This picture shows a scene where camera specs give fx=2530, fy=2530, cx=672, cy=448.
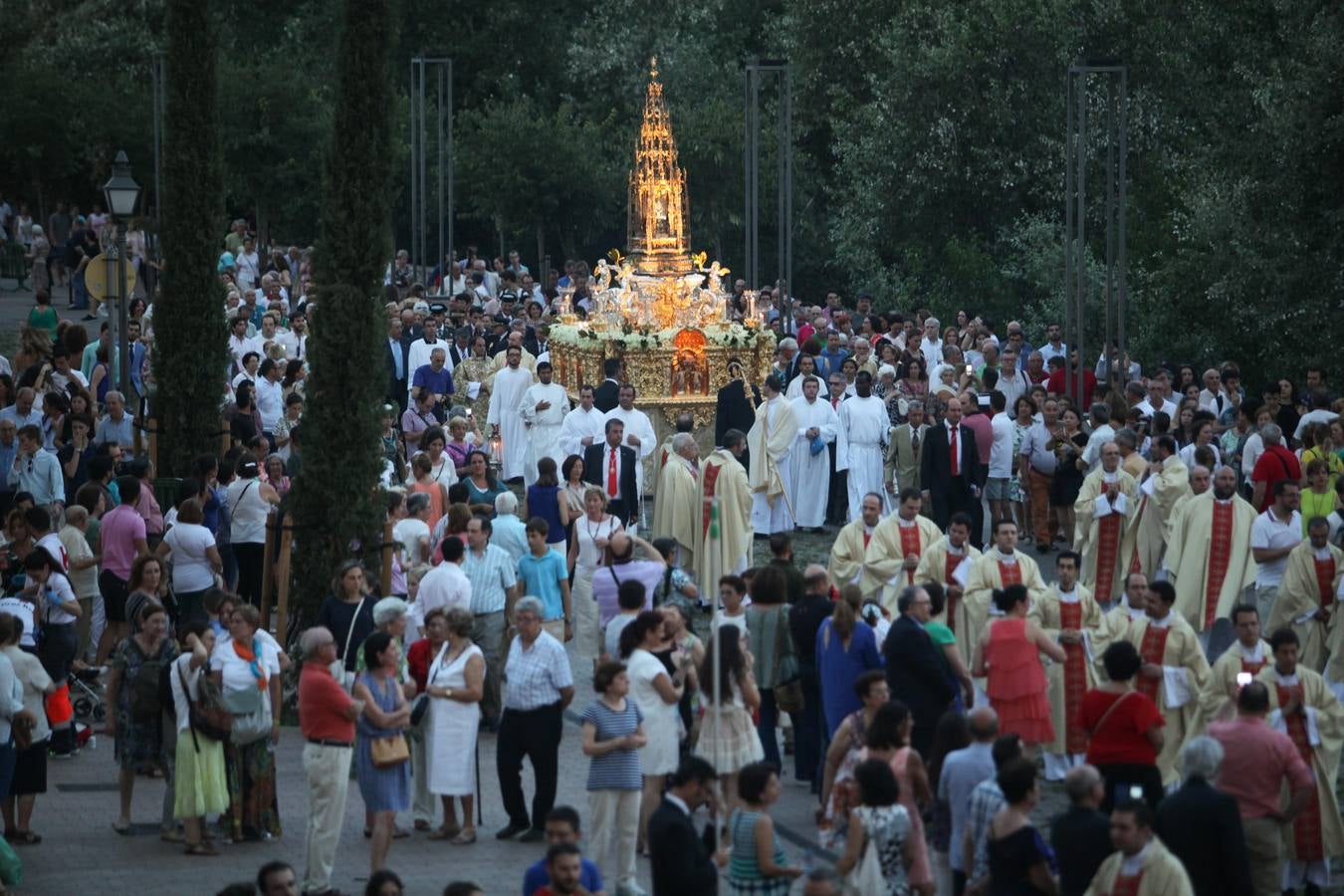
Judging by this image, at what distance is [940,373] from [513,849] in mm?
12436

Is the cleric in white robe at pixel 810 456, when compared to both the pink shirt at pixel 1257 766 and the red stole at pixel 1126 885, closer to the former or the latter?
the pink shirt at pixel 1257 766

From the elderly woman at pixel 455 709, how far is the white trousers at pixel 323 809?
97cm

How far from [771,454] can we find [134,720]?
33.7ft

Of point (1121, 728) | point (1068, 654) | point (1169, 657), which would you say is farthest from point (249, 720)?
point (1169, 657)

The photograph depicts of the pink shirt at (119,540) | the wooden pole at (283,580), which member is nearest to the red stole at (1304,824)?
the wooden pole at (283,580)

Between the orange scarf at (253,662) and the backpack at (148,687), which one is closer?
the orange scarf at (253,662)

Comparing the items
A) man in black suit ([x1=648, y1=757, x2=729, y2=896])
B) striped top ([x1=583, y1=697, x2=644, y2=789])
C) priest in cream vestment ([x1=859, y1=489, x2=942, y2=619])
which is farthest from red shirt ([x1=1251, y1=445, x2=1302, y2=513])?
man in black suit ([x1=648, y1=757, x2=729, y2=896])

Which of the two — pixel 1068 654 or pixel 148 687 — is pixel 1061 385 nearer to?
pixel 1068 654

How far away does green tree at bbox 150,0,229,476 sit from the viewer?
70.7 feet

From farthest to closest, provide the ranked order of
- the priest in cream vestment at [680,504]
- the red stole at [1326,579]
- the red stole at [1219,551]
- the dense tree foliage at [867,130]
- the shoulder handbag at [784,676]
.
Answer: the dense tree foliage at [867,130] → the priest in cream vestment at [680,504] → the red stole at [1219,551] → the red stole at [1326,579] → the shoulder handbag at [784,676]

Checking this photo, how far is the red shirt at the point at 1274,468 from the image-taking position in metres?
20.0

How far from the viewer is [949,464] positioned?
22547 millimetres

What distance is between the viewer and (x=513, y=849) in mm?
14383

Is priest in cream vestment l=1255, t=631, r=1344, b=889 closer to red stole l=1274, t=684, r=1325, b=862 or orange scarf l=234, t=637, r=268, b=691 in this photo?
red stole l=1274, t=684, r=1325, b=862
